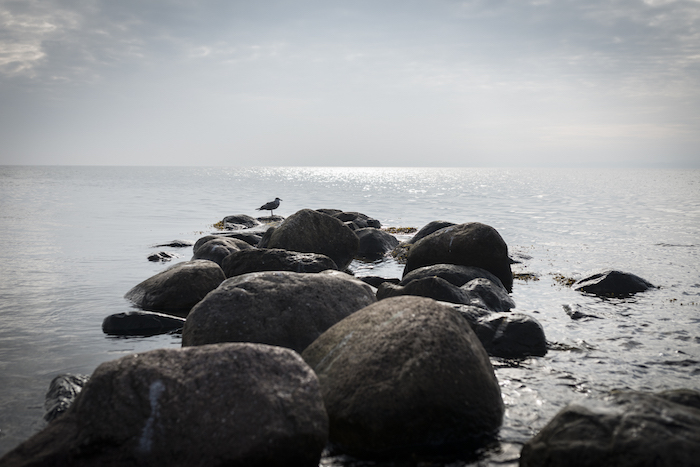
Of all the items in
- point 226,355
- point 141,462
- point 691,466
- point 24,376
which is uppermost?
point 226,355

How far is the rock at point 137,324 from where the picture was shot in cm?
896

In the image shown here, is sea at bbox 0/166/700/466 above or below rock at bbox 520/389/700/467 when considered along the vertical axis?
below

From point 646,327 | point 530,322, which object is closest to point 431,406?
point 530,322

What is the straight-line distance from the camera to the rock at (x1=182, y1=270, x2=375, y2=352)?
6832mm

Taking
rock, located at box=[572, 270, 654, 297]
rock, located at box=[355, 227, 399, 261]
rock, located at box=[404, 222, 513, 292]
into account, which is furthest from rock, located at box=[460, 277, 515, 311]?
rock, located at box=[355, 227, 399, 261]

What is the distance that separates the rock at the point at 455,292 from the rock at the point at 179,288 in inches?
157

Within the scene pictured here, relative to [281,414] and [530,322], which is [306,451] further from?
[530,322]

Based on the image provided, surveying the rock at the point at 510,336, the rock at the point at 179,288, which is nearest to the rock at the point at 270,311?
the rock at the point at 510,336

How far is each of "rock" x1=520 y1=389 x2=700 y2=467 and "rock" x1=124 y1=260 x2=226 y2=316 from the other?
8.10 meters

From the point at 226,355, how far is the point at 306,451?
1156 mm

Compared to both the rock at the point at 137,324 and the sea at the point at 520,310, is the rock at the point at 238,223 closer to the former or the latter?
the sea at the point at 520,310

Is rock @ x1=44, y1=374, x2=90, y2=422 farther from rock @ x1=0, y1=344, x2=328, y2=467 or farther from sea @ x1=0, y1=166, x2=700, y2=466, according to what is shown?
rock @ x1=0, y1=344, x2=328, y2=467

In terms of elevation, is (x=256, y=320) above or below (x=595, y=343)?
above

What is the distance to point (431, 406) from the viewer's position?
500 cm
